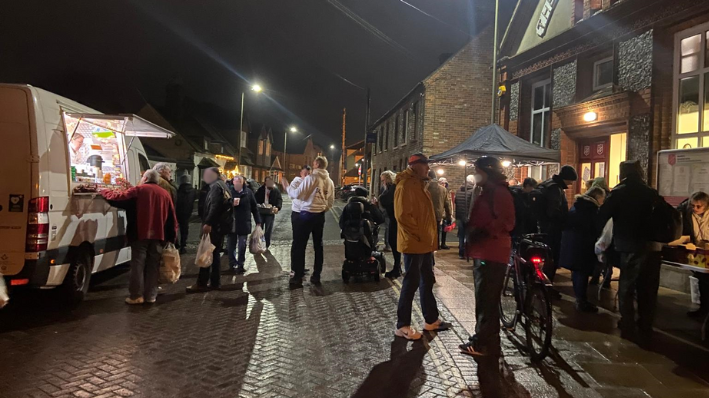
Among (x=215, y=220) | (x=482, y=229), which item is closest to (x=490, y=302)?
(x=482, y=229)

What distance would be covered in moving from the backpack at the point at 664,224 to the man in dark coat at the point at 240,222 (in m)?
6.09

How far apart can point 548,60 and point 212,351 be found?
11.9m

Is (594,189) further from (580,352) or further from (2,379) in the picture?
(2,379)

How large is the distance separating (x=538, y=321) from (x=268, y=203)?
754 centimetres

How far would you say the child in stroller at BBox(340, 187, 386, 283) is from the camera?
745 cm

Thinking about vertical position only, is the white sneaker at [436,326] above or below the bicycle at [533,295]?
below

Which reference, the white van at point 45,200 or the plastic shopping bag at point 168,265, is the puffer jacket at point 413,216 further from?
the white van at point 45,200

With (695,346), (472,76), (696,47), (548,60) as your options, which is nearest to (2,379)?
(695,346)

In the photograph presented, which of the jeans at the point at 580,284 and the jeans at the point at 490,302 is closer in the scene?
the jeans at the point at 490,302

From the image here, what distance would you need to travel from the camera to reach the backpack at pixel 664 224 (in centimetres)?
521

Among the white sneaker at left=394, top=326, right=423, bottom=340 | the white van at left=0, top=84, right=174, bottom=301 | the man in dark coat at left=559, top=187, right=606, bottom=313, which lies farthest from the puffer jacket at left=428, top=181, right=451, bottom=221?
the white van at left=0, top=84, right=174, bottom=301

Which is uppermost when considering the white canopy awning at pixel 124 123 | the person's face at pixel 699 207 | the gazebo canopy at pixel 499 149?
the gazebo canopy at pixel 499 149

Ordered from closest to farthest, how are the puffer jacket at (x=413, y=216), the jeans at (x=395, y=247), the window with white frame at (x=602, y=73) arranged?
the puffer jacket at (x=413, y=216)
the jeans at (x=395, y=247)
the window with white frame at (x=602, y=73)

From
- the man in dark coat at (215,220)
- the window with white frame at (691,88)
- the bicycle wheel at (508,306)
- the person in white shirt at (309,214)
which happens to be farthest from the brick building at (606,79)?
the man in dark coat at (215,220)
